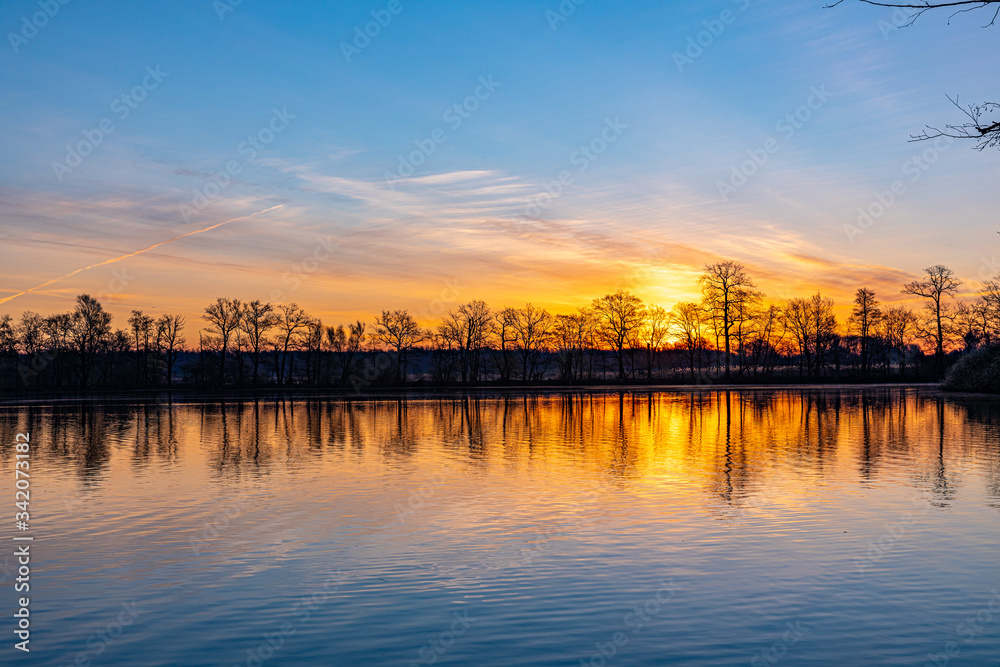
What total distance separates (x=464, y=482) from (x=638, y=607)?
10.4 metres

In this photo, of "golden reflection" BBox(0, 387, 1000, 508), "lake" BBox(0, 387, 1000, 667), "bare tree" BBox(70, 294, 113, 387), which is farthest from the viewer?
"bare tree" BBox(70, 294, 113, 387)

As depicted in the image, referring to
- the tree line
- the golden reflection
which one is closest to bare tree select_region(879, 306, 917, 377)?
the tree line

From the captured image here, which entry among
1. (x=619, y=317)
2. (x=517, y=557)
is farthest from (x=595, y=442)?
(x=619, y=317)

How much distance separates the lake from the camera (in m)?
8.64

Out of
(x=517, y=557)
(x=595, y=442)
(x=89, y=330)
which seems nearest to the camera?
(x=517, y=557)

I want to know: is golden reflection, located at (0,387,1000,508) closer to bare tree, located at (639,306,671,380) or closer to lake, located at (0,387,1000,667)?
lake, located at (0,387,1000,667)

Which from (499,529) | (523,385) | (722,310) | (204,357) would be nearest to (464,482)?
(499,529)

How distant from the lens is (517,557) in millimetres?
12203

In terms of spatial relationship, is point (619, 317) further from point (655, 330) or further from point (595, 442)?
point (595, 442)

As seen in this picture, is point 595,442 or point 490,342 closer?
point 595,442

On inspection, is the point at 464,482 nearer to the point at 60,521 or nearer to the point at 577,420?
the point at 60,521

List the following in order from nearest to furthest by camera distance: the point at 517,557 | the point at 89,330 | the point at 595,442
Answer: the point at 517,557, the point at 595,442, the point at 89,330

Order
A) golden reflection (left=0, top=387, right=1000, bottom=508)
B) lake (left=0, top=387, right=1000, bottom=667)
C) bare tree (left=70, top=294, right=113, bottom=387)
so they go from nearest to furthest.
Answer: lake (left=0, top=387, right=1000, bottom=667) < golden reflection (left=0, top=387, right=1000, bottom=508) < bare tree (left=70, top=294, right=113, bottom=387)

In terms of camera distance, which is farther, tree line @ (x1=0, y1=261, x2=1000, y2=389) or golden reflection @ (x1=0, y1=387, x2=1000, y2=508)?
tree line @ (x1=0, y1=261, x2=1000, y2=389)
